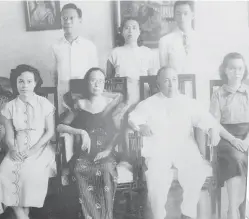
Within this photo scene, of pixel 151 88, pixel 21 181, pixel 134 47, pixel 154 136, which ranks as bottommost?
pixel 21 181

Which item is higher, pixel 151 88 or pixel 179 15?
pixel 179 15

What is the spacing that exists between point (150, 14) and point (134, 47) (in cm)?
13

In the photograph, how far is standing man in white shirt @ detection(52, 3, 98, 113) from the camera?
1.21 m

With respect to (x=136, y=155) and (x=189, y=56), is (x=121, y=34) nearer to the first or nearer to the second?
(x=189, y=56)

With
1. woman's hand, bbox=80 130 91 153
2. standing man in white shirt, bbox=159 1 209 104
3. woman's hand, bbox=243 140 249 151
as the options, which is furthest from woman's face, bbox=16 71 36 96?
woman's hand, bbox=243 140 249 151

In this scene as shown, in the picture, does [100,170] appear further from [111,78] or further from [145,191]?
[111,78]

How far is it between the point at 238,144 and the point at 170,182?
303 mm

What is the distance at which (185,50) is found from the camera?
1254mm

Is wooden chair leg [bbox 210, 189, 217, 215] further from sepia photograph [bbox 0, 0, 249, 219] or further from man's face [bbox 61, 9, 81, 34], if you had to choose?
man's face [bbox 61, 9, 81, 34]

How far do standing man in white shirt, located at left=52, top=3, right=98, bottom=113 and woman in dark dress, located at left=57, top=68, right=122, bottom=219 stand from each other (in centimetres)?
4

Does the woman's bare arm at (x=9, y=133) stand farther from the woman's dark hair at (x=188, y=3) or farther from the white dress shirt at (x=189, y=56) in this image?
the woman's dark hair at (x=188, y=3)

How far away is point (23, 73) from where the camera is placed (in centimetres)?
121

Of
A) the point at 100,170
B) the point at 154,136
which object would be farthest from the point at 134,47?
the point at 100,170

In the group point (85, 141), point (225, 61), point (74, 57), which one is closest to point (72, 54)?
point (74, 57)
